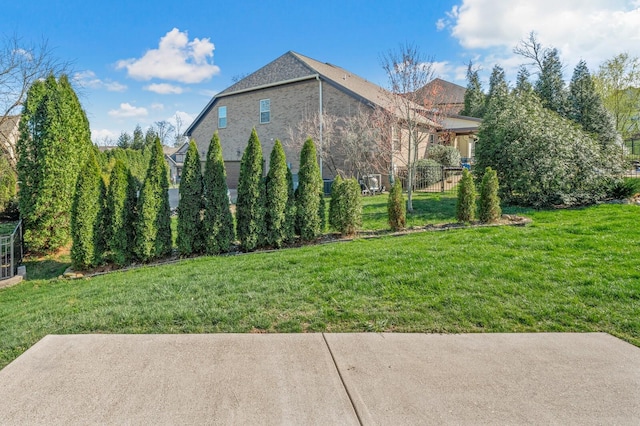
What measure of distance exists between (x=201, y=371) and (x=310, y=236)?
4.82 metres

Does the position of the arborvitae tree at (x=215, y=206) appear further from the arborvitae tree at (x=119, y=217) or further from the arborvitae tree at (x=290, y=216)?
the arborvitae tree at (x=119, y=217)

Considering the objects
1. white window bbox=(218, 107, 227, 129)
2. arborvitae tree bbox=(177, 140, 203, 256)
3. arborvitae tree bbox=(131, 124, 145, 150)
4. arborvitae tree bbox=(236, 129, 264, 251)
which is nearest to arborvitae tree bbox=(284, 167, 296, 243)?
arborvitae tree bbox=(236, 129, 264, 251)

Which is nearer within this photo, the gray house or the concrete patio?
the concrete patio

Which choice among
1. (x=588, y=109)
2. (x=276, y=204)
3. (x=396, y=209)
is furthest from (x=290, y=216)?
(x=588, y=109)

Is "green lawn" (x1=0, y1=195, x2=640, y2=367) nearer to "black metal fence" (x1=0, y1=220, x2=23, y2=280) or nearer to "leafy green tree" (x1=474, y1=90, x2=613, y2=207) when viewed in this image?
"black metal fence" (x1=0, y1=220, x2=23, y2=280)

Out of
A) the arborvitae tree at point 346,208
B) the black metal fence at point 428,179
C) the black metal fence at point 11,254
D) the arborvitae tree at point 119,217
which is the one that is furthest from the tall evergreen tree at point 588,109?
the black metal fence at point 11,254

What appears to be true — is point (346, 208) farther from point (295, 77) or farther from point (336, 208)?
point (295, 77)

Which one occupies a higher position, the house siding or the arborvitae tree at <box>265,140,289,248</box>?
the house siding

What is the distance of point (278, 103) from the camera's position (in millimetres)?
21172

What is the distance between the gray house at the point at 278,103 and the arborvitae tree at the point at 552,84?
8.73 metres

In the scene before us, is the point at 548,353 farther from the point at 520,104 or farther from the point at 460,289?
the point at 520,104

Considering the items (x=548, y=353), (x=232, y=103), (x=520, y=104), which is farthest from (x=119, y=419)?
(x=232, y=103)

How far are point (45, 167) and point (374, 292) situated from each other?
26.9 ft

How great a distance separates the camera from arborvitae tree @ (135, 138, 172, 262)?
665 cm
